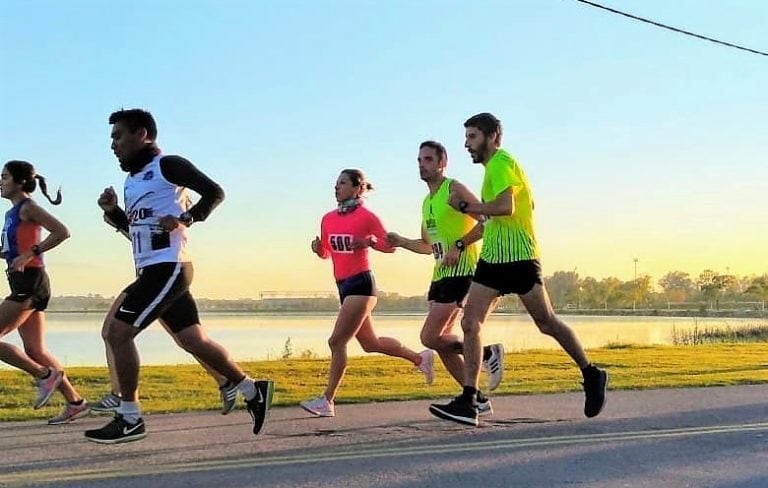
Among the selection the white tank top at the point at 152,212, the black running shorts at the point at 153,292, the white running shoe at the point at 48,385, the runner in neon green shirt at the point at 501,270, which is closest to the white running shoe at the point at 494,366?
the runner in neon green shirt at the point at 501,270

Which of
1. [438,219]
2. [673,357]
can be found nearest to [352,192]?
[438,219]

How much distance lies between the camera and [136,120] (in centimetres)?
608

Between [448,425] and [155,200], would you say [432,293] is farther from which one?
[155,200]

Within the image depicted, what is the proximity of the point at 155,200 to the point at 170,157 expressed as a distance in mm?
289

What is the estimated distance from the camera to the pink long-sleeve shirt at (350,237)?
7.65 meters

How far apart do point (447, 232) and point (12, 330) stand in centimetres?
338

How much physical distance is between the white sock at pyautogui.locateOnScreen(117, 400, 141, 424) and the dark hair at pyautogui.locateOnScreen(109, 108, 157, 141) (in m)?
1.67

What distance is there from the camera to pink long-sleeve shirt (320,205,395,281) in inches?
301

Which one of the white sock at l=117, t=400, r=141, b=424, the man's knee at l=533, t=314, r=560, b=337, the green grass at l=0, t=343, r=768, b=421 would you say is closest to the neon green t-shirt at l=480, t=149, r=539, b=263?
the man's knee at l=533, t=314, r=560, b=337

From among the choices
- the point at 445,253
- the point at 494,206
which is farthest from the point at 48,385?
the point at 494,206

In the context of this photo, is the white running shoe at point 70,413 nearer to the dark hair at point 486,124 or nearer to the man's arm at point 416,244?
the man's arm at point 416,244

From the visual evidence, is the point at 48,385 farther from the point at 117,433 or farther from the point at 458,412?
the point at 458,412

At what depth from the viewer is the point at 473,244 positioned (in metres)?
7.62

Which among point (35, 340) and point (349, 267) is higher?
point (349, 267)
